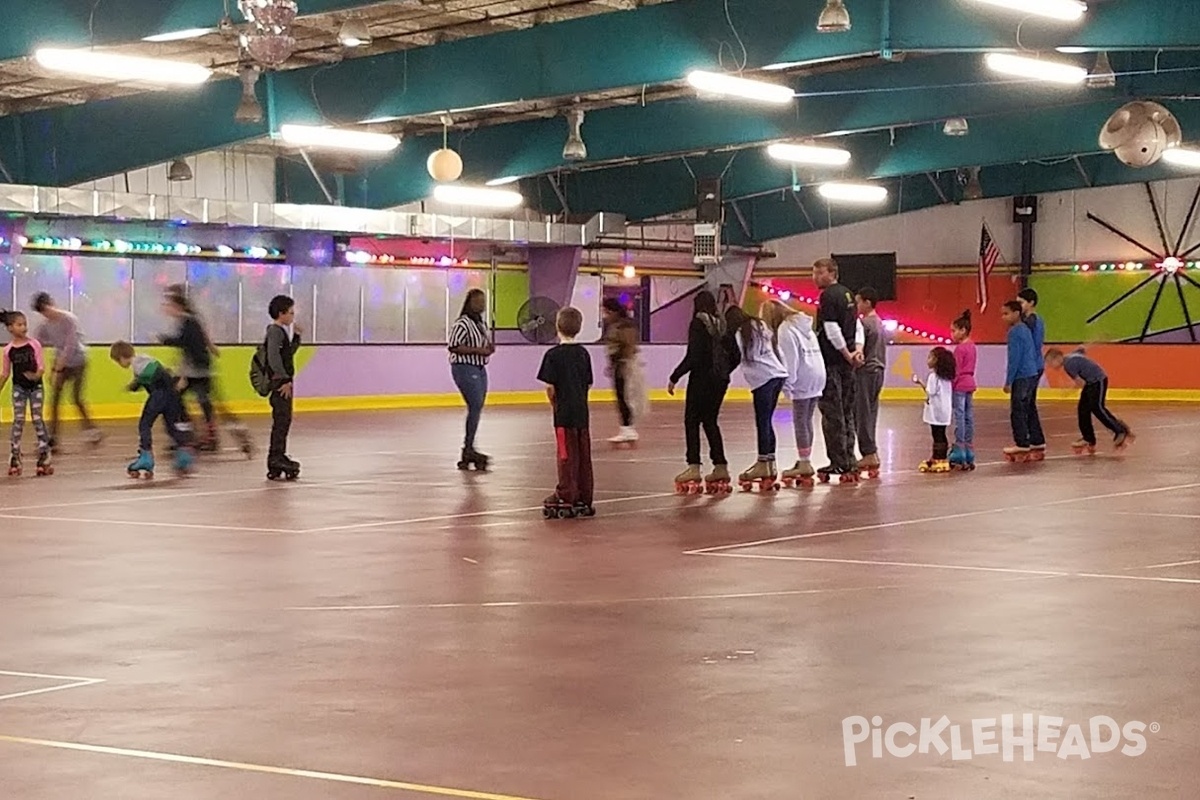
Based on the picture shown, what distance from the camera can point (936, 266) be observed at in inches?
1881

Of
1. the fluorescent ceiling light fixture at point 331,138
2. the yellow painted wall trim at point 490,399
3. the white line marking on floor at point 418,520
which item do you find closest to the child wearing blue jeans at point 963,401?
the white line marking on floor at point 418,520

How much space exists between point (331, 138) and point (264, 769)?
68.8 feet

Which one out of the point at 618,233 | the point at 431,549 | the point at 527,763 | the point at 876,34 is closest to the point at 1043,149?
the point at 618,233

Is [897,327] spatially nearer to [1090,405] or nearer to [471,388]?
[1090,405]

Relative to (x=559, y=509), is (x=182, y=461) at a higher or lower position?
higher

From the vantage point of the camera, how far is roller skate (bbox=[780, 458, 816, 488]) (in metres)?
16.7

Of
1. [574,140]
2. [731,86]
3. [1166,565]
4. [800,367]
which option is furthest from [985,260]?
[1166,565]

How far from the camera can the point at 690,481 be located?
1586 cm

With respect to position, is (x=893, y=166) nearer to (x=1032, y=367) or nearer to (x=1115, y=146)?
(x=1115, y=146)

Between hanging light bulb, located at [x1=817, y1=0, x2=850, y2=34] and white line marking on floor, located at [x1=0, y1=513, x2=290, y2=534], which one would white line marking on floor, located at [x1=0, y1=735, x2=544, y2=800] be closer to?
white line marking on floor, located at [x1=0, y1=513, x2=290, y2=534]

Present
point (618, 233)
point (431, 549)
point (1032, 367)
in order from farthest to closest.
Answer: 1. point (618, 233)
2. point (1032, 367)
3. point (431, 549)

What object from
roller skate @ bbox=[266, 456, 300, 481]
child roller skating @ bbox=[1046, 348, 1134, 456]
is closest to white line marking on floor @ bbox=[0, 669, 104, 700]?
roller skate @ bbox=[266, 456, 300, 481]

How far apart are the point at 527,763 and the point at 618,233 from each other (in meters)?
37.4

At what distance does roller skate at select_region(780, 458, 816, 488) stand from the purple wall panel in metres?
16.5
